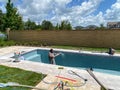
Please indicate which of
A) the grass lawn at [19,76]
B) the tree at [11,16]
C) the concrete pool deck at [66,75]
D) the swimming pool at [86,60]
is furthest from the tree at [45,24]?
the grass lawn at [19,76]

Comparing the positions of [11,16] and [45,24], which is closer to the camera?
[11,16]

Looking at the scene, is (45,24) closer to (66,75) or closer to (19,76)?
(19,76)

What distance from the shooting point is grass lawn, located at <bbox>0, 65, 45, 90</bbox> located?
629cm

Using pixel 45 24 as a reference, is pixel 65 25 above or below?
below

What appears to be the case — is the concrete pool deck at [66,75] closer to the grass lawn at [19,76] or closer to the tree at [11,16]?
the grass lawn at [19,76]

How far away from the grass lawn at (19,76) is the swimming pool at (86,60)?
3910 mm

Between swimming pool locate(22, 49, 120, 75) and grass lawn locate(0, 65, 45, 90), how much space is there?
12.8 feet

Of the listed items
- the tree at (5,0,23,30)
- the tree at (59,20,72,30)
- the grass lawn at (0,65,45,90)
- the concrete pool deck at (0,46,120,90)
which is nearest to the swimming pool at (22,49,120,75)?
the concrete pool deck at (0,46,120,90)

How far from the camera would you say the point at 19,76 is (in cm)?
698

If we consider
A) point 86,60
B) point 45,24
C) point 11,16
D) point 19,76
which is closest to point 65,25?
point 45,24

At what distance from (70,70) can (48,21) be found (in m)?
32.3

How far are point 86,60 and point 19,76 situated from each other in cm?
584

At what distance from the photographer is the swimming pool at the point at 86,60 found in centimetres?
1040

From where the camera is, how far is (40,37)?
17781 mm
